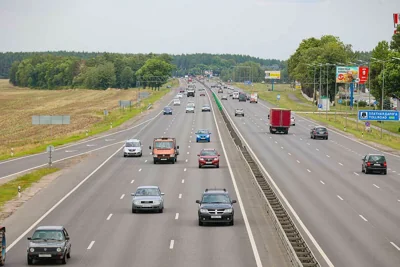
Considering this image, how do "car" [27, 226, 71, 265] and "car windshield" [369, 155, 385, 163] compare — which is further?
"car windshield" [369, 155, 385, 163]

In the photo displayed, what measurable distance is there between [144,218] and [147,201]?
1.52m

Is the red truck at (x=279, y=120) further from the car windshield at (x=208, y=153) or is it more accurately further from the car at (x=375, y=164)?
the car at (x=375, y=164)

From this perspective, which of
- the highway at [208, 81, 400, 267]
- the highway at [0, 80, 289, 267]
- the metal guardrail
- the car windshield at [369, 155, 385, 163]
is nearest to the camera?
the metal guardrail

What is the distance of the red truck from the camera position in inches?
3974

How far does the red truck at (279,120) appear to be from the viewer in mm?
100938

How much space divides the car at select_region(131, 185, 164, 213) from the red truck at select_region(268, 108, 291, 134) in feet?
189

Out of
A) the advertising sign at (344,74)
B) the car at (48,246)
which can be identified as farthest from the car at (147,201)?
A: the advertising sign at (344,74)

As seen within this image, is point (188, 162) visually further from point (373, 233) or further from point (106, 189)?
point (373, 233)

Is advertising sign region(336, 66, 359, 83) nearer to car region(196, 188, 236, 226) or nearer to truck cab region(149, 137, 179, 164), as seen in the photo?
truck cab region(149, 137, 179, 164)

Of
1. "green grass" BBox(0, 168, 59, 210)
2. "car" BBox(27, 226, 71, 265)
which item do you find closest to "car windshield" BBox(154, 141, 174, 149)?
"green grass" BBox(0, 168, 59, 210)

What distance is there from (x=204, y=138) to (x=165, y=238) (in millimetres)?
53855

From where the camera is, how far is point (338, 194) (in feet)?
170

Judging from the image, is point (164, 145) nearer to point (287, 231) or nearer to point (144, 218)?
point (144, 218)

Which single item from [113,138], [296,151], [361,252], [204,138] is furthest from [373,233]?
[113,138]
